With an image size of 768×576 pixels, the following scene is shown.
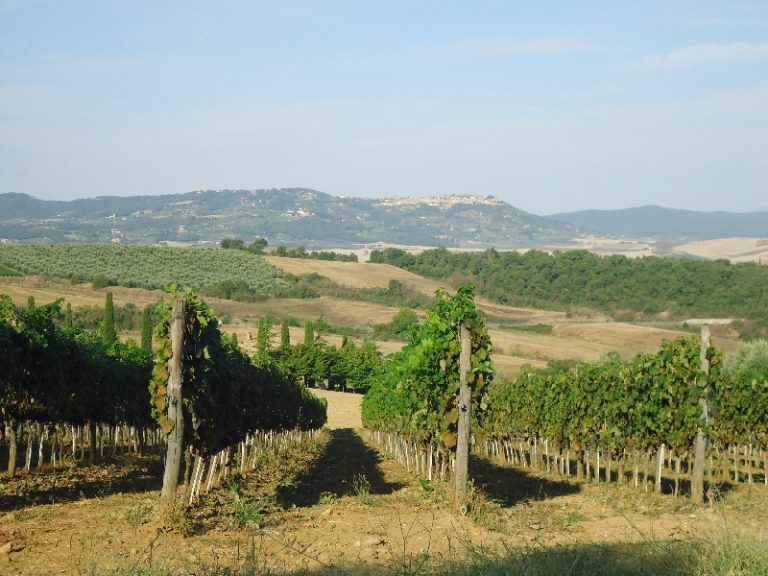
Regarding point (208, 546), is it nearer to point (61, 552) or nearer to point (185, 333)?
point (61, 552)

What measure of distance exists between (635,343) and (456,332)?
7512 centimetres

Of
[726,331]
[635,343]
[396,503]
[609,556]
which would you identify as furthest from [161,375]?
→ [726,331]

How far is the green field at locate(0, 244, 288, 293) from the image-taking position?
11262 cm

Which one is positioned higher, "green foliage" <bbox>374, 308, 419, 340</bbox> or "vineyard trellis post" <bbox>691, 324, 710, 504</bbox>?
"vineyard trellis post" <bbox>691, 324, 710, 504</bbox>

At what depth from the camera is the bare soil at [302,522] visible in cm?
947

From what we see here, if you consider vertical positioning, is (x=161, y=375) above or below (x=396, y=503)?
above

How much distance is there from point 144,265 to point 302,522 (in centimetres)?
11634


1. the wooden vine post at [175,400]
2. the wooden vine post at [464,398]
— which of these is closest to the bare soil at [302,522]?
the wooden vine post at [175,400]

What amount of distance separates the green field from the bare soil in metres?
92.2

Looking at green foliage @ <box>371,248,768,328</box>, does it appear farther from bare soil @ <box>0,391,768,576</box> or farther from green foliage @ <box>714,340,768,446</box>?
bare soil @ <box>0,391,768,576</box>

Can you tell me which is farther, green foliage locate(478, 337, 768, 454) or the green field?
the green field

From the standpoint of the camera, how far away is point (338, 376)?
76.8 meters

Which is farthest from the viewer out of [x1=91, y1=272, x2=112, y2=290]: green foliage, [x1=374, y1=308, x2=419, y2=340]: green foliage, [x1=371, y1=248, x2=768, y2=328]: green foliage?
[x1=371, y1=248, x2=768, y2=328]: green foliage

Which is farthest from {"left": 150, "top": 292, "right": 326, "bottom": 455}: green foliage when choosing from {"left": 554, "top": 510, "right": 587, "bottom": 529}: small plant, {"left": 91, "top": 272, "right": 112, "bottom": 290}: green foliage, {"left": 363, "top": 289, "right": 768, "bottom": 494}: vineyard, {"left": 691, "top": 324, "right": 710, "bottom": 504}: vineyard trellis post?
{"left": 91, "top": 272, "right": 112, "bottom": 290}: green foliage
